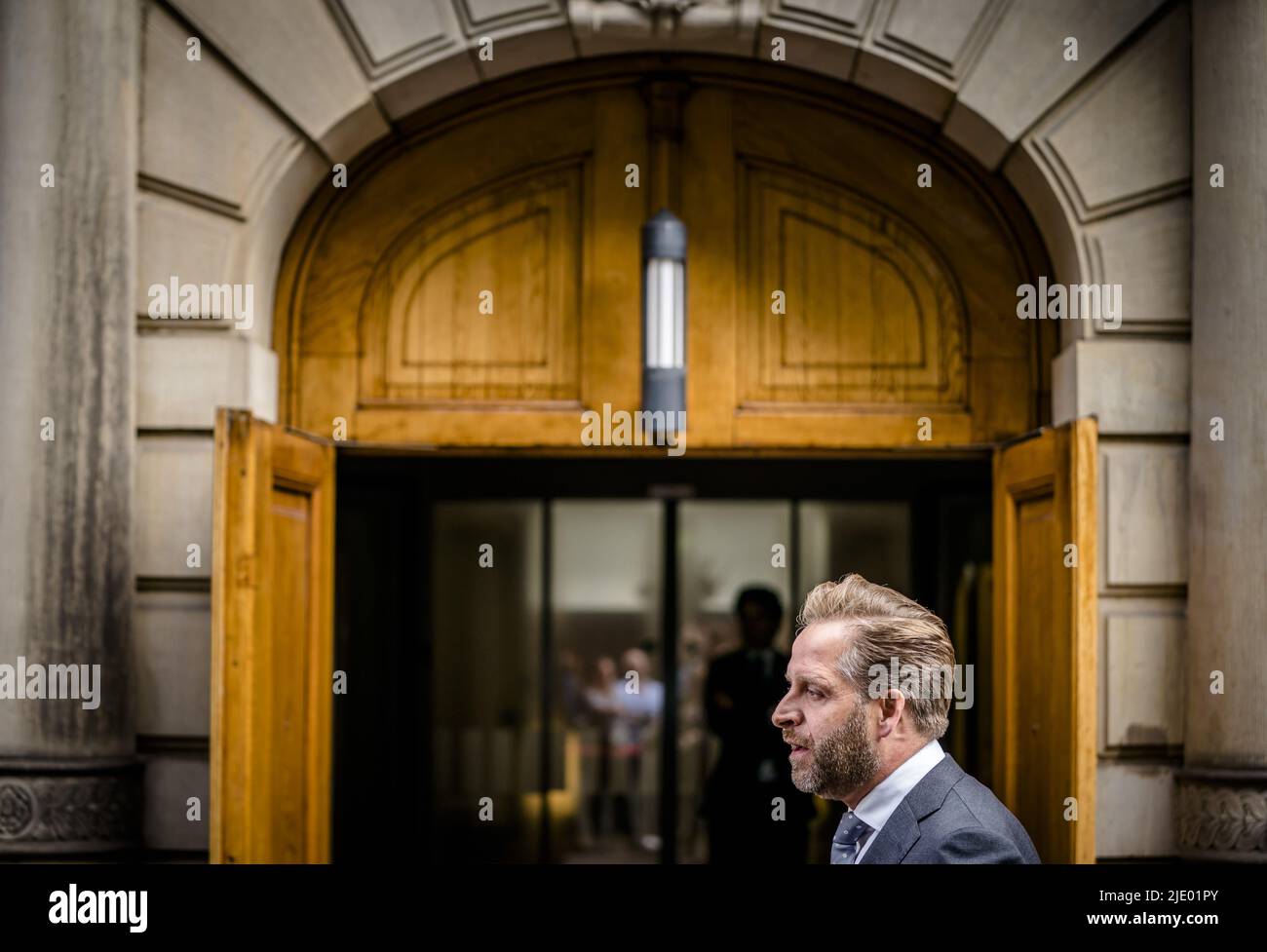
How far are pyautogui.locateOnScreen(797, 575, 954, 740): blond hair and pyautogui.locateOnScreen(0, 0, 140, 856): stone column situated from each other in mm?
3685

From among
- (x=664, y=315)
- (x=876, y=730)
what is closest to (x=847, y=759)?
(x=876, y=730)

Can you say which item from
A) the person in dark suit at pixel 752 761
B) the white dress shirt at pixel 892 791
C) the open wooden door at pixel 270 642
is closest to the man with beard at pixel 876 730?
the white dress shirt at pixel 892 791

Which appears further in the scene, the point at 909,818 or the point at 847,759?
the point at 847,759

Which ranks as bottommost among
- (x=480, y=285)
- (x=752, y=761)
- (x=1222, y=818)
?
(x=752, y=761)

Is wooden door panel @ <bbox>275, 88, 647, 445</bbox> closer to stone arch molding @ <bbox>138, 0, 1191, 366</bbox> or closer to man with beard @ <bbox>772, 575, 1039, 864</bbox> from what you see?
stone arch molding @ <bbox>138, 0, 1191, 366</bbox>

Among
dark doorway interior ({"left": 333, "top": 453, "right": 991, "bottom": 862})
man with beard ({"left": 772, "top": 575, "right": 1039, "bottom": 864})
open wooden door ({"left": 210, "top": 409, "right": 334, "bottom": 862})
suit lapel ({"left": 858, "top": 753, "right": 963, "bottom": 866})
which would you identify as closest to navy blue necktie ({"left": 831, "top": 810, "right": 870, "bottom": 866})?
man with beard ({"left": 772, "top": 575, "right": 1039, "bottom": 864})

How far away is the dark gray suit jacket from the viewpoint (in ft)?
8.02

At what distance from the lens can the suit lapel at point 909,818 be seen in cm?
255

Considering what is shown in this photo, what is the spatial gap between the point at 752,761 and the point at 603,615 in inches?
97.9

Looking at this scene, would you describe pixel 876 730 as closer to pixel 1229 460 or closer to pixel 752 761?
pixel 1229 460

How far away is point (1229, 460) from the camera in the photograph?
557cm

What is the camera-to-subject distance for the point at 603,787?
10008 millimetres

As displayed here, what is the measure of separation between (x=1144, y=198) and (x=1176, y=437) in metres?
0.97
